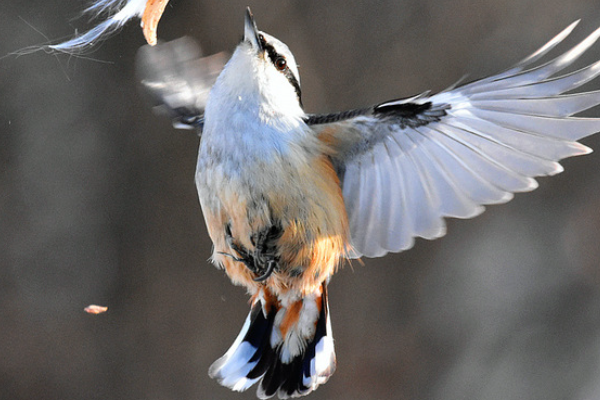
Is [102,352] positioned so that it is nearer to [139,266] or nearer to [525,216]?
[139,266]

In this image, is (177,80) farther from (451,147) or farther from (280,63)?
(451,147)

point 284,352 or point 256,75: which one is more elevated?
point 256,75

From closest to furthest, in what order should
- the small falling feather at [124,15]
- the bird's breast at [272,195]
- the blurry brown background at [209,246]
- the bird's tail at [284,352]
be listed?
the small falling feather at [124,15]
the bird's breast at [272,195]
the bird's tail at [284,352]
the blurry brown background at [209,246]

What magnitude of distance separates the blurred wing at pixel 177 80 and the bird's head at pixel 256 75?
11.6 inches

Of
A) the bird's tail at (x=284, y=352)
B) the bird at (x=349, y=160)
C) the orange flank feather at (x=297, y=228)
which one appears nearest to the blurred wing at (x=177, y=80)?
the bird at (x=349, y=160)

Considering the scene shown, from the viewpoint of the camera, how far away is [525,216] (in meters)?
3.38

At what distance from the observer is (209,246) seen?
3.01 meters

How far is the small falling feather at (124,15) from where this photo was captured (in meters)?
1.66

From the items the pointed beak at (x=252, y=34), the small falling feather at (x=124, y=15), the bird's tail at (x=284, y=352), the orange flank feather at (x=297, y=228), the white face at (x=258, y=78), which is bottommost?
the bird's tail at (x=284, y=352)

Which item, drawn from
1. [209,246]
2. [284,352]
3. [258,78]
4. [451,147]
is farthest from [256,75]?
[209,246]

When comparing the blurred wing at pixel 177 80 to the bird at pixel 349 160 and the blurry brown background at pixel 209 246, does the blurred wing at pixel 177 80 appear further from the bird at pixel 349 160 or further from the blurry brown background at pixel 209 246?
the blurry brown background at pixel 209 246

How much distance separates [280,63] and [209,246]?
125cm

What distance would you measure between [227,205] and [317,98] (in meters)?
1.44

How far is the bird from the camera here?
1.74m
